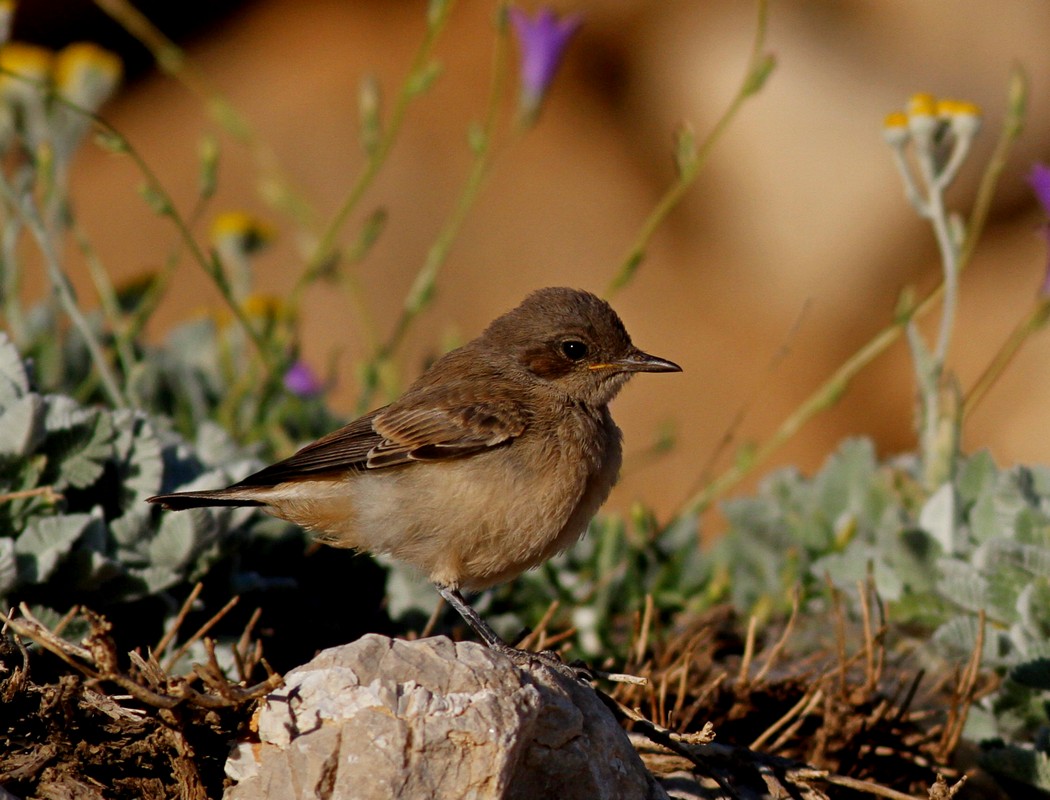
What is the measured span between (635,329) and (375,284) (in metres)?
2.10

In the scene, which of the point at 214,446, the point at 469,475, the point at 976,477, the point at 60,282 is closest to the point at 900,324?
the point at 976,477

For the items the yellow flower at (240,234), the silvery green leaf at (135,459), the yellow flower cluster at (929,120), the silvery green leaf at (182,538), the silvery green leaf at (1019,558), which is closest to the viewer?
the silvery green leaf at (182,538)

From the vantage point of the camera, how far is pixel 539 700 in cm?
301

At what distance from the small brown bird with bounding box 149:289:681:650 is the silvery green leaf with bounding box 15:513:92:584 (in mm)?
234

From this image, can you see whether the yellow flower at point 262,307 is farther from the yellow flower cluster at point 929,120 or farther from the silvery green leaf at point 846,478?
the yellow flower cluster at point 929,120

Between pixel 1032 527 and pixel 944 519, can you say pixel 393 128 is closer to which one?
pixel 944 519

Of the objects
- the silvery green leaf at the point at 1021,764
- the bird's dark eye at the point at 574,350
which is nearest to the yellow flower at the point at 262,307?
the bird's dark eye at the point at 574,350

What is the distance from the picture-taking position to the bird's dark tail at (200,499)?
376cm

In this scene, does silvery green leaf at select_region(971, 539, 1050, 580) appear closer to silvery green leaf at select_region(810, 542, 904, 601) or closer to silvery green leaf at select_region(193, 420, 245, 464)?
silvery green leaf at select_region(810, 542, 904, 601)

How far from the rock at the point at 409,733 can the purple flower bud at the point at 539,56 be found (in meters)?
3.09

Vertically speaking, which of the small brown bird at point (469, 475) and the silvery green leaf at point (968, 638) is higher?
the silvery green leaf at point (968, 638)

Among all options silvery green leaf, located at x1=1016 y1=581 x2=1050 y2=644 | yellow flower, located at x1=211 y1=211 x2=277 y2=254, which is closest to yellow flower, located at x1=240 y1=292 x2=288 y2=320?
yellow flower, located at x1=211 y1=211 x2=277 y2=254

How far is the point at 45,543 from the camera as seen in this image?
365cm

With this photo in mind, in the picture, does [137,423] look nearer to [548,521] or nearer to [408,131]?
[548,521]
